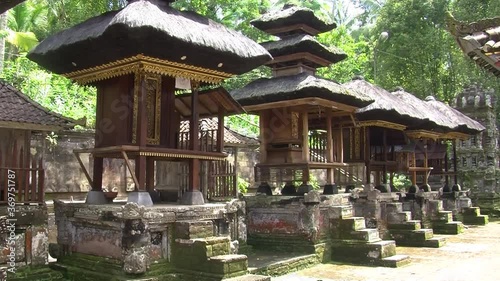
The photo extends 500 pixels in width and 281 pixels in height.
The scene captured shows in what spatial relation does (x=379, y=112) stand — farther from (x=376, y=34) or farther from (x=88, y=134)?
(x=376, y=34)

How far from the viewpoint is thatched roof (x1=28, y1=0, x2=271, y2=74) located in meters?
8.33

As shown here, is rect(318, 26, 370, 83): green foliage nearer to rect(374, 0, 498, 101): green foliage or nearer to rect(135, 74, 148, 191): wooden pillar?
rect(374, 0, 498, 101): green foliage

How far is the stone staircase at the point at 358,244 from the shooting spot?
12042mm

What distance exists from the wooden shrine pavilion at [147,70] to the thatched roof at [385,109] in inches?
244

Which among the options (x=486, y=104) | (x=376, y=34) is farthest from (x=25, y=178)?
(x=376, y=34)

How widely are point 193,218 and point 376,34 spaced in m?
26.0

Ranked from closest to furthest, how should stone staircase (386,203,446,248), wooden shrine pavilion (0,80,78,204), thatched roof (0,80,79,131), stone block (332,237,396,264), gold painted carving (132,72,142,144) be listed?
thatched roof (0,80,79,131) < wooden shrine pavilion (0,80,78,204) < gold painted carving (132,72,142,144) < stone block (332,237,396,264) < stone staircase (386,203,446,248)

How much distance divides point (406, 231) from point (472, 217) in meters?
7.83

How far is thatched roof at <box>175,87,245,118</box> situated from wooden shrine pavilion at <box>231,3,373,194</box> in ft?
7.16

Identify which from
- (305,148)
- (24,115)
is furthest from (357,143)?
(24,115)

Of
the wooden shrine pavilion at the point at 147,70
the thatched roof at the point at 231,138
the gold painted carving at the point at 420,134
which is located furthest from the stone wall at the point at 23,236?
the gold painted carving at the point at 420,134

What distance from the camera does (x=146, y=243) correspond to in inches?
336

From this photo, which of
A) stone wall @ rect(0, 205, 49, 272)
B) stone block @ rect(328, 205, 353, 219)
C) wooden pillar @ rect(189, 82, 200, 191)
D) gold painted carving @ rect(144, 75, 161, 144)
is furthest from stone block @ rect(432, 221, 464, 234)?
stone wall @ rect(0, 205, 49, 272)

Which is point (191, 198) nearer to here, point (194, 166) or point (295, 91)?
point (194, 166)
